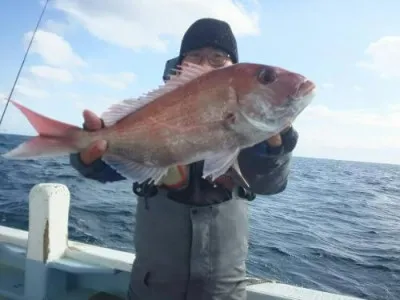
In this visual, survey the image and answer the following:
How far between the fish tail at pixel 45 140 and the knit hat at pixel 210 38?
4.55ft

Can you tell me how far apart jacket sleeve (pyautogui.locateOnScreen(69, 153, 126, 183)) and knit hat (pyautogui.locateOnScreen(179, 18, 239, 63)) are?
1073 mm

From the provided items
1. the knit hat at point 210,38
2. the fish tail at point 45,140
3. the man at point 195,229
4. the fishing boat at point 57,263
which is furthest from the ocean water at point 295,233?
the fish tail at point 45,140

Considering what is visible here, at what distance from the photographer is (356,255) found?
12172mm

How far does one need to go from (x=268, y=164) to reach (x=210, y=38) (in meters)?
1.15

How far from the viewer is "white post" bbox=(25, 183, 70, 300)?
191 inches

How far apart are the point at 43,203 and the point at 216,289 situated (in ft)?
8.88

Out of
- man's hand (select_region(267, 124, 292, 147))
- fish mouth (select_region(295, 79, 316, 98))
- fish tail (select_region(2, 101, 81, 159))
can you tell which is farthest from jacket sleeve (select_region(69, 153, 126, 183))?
fish mouth (select_region(295, 79, 316, 98))

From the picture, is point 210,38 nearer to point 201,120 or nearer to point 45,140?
point 201,120

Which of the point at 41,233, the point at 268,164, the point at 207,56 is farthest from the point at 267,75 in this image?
the point at 41,233

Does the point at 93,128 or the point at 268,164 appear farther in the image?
the point at 268,164

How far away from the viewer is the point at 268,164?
2.86 m

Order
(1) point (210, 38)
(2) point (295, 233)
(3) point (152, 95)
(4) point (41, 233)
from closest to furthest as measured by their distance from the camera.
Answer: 1. (3) point (152, 95)
2. (1) point (210, 38)
3. (4) point (41, 233)
4. (2) point (295, 233)

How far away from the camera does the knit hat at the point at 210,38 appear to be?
329cm

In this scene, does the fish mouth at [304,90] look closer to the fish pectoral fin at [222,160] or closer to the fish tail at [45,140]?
the fish pectoral fin at [222,160]
